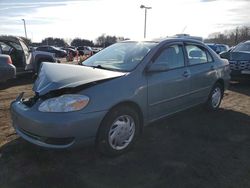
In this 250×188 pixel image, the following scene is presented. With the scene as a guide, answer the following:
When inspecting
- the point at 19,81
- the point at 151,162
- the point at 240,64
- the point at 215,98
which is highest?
the point at 240,64

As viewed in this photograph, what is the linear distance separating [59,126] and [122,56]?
179cm

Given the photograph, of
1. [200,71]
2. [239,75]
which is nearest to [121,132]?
[200,71]

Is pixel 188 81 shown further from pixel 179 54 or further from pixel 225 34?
pixel 225 34

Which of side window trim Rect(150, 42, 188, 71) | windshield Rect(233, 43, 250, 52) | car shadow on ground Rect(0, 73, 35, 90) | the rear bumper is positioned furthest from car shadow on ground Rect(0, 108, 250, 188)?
windshield Rect(233, 43, 250, 52)

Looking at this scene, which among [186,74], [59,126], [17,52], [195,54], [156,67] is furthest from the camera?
[17,52]

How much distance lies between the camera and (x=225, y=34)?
78.6m

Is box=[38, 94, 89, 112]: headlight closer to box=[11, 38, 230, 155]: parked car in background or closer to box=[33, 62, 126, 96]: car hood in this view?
box=[11, 38, 230, 155]: parked car in background

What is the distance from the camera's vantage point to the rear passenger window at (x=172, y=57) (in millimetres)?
4656

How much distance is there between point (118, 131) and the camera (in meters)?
3.99

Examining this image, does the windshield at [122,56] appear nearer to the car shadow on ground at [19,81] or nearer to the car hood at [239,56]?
the car shadow on ground at [19,81]

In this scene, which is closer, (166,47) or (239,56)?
(166,47)

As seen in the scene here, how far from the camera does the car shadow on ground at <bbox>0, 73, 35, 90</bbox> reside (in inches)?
400

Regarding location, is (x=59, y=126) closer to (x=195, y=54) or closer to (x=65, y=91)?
(x=65, y=91)

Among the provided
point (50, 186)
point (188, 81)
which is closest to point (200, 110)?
point (188, 81)
